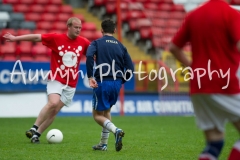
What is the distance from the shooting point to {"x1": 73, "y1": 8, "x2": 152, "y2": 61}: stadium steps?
2159cm

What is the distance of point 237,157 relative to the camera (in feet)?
18.0

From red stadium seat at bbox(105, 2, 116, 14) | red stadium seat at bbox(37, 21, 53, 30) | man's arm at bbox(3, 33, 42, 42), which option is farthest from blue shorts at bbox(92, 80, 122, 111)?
red stadium seat at bbox(105, 2, 116, 14)

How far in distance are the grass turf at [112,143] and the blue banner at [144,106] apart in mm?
2937

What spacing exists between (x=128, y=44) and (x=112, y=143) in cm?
1276

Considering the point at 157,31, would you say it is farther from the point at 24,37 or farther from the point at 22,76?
the point at 24,37

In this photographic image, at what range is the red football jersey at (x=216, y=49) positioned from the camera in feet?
17.8

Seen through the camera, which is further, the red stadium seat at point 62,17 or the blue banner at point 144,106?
the red stadium seat at point 62,17

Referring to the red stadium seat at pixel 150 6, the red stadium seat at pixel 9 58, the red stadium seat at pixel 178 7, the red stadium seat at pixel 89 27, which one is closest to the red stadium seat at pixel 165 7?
the red stadium seat at pixel 178 7

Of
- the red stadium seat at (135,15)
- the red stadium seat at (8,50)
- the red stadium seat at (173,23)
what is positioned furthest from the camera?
the red stadium seat at (173,23)

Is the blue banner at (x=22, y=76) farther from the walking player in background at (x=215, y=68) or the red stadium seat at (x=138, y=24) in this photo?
the walking player in background at (x=215, y=68)

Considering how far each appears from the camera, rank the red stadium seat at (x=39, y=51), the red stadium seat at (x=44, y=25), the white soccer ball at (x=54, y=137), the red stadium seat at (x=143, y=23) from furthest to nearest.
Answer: the red stadium seat at (x=143, y=23) < the red stadium seat at (x=44, y=25) < the red stadium seat at (x=39, y=51) < the white soccer ball at (x=54, y=137)

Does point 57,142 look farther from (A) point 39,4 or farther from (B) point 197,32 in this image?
(A) point 39,4

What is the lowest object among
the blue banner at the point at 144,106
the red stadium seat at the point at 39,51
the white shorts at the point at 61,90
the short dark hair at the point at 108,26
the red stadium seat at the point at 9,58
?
the blue banner at the point at 144,106

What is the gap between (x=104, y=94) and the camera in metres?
8.67
